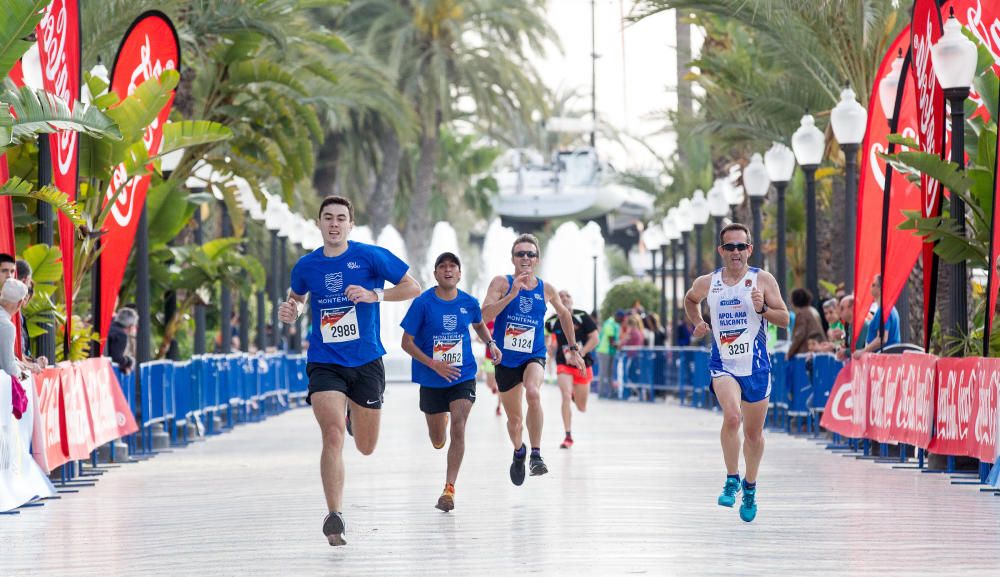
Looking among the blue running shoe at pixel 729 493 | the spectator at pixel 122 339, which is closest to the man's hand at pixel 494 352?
the blue running shoe at pixel 729 493

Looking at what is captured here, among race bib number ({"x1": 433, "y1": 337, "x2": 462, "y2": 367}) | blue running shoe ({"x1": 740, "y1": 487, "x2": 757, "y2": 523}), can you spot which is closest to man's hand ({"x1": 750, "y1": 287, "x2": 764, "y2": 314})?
blue running shoe ({"x1": 740, "y1": 487, "x2": 757, "y2": 523})

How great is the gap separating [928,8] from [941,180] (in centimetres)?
160

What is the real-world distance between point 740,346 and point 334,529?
3111 millimetres

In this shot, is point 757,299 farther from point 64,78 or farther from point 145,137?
point 145,137

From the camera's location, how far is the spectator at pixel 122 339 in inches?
772

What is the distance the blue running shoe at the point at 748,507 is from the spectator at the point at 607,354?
97.2 ft

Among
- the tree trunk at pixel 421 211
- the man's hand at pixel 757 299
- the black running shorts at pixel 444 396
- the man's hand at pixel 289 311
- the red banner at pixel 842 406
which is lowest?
the red banner at pixel 842 406

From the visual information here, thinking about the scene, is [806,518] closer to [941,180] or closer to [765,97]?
[941,180]

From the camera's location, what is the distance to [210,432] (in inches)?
1011

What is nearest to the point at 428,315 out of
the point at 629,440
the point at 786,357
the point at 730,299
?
the point at 730,299

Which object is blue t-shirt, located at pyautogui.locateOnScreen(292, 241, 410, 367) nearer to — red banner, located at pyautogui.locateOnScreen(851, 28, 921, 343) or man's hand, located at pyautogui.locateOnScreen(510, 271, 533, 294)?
man's hand, located at pyautogui.locateOnScreen(510, 271, 533, 294)

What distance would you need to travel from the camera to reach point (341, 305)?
1064 centimetres

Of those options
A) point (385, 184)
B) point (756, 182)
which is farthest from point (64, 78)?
point (385, 184)

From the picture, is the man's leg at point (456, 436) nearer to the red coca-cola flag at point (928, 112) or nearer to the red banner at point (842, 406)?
the red coca-cola flag at point (928, 112)
